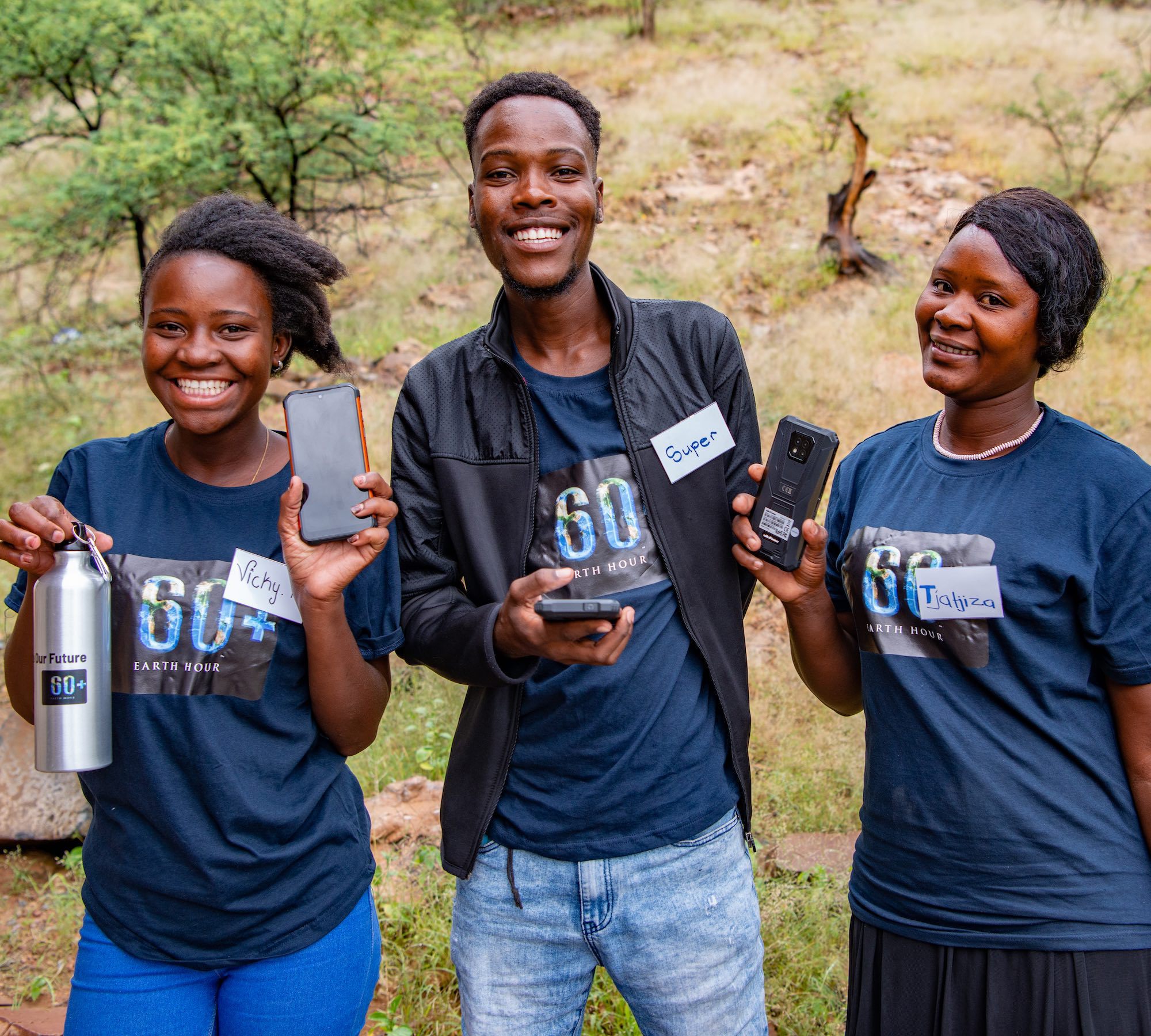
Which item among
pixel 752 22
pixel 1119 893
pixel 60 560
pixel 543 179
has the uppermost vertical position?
pixel 752 22

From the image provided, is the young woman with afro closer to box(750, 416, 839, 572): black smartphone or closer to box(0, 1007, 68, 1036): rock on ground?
box(750, 416, 839, 572): black smartphone

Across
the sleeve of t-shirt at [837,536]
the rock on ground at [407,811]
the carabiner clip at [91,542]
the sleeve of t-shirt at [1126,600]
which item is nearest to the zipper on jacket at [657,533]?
the sleeve of t-shirt at [837,536]

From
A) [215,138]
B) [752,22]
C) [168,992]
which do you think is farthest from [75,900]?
[752,22]

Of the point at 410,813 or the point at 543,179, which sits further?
the point at 410,813

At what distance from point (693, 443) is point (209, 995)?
150 cm

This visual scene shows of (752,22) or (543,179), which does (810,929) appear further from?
(752,22)

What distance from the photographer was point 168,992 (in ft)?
6.46

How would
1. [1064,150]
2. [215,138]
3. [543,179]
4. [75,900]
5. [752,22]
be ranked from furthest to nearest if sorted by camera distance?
[752,22], [1064,150], [215,138], [75,900], [543,179]

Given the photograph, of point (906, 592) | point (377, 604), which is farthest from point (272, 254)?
point (906, 592)

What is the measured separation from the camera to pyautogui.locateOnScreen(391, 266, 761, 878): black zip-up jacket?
2121 mm

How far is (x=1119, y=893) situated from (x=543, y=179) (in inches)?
70.9

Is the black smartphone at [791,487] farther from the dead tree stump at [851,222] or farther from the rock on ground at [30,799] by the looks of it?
the dead tree stump at [851,222]

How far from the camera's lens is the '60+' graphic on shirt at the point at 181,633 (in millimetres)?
1967

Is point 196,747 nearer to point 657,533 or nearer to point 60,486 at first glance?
point 60,486
